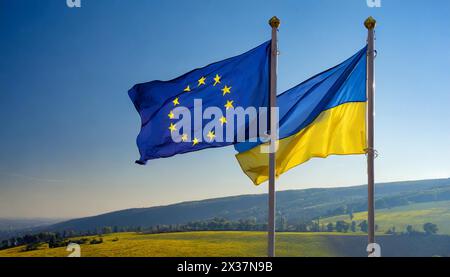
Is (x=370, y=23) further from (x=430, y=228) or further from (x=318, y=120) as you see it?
(x=430, y=228)

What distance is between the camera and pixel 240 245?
8825 centimetres

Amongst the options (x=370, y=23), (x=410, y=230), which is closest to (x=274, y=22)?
(x=370, y=23)

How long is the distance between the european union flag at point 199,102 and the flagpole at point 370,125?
2.28 metres

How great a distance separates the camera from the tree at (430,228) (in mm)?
100750

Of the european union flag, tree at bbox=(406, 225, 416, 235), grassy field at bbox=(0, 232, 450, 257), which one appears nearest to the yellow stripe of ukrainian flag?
the european union flag

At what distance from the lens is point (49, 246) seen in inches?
3194

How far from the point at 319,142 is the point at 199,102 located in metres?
3.01

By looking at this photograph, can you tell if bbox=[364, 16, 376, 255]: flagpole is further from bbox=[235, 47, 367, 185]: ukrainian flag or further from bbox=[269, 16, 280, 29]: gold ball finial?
bbox=[269, 16, 280, 29]: gold ball finial

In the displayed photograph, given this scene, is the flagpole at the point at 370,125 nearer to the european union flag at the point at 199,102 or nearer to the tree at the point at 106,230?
the european union flag at the point at 199,102

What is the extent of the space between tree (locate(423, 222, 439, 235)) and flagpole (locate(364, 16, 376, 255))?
96.9 meters

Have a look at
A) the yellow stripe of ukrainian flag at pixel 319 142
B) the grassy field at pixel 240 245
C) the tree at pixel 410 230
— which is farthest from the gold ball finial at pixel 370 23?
the tree at pixel 410 230

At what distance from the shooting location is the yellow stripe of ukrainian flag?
12.4 m
